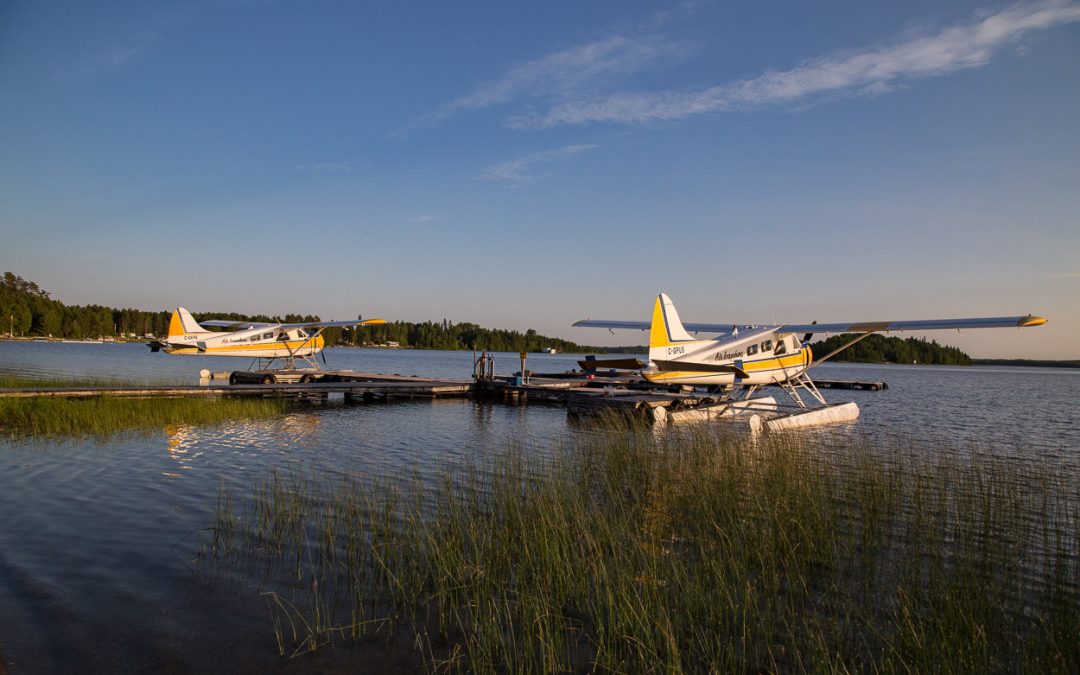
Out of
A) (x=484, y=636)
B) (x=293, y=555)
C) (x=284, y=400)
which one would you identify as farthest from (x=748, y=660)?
(x=284, y=400)

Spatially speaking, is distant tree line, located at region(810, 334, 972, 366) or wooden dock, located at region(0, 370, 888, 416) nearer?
wooden dock, located at region(0, 370, 888, 416)

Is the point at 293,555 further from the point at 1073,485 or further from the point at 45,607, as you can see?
the point at 1073,485

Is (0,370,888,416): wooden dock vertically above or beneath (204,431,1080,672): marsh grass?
above

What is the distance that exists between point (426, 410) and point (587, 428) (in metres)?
6.46

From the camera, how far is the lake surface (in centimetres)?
385

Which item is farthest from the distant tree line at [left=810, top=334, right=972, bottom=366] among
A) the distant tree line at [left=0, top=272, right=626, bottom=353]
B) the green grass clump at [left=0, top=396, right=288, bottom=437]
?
the green grass clump at [left=0, top=396, right=288, bottom=437]

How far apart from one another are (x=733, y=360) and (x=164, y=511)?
1249 centimetres

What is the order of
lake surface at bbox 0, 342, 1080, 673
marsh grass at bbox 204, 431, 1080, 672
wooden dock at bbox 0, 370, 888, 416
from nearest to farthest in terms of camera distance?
marsh grass at bbox 204, 431, 1080, 672 < lake surface at bbox 0, 342, 1080, 673 < wooden dock at bbox 0, 370, 888, 416

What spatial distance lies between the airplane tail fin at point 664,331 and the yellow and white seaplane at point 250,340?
14.2 metres

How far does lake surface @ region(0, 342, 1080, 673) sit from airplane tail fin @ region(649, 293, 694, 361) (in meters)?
2.83

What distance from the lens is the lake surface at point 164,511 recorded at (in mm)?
3846

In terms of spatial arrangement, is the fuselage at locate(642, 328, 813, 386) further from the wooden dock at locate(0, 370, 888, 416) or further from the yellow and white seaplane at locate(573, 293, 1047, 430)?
the wooden dock at locate(0, 370, 888, 416)

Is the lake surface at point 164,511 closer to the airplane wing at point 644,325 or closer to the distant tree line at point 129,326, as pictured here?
the airplane wing at point 644,325

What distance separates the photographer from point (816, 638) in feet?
12.1
